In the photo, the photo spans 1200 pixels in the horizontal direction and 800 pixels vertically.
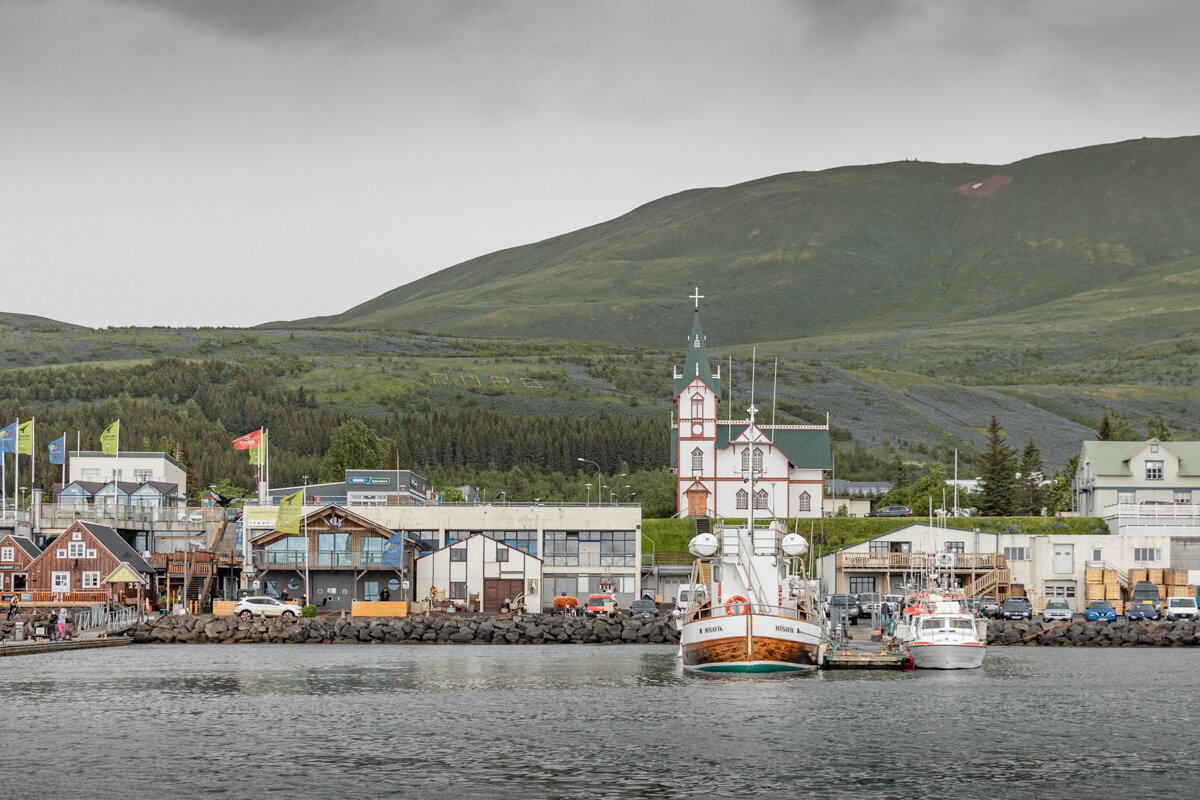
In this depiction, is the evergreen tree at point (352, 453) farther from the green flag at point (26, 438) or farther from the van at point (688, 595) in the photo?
the van at point (688, 595)

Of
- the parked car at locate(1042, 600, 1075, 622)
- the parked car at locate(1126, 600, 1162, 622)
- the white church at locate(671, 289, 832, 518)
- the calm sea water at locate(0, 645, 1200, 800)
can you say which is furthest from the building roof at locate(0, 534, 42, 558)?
the parked car at locate(1126, 600, 1162, 622)

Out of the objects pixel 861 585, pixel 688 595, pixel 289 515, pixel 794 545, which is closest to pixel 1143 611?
pixel 861 585

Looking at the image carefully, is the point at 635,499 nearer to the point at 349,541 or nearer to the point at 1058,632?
the point at 349,541

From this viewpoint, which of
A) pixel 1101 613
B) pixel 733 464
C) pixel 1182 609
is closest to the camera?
pixel 1182 609

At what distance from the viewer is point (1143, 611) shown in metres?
106

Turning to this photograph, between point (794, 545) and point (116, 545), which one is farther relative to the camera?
point (116, 545)

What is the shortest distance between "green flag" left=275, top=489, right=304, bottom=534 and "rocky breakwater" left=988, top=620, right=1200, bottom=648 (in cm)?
4419

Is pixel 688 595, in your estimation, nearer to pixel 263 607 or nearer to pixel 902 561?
pixel 263 607

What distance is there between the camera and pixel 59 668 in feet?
239

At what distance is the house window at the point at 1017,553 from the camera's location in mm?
123500

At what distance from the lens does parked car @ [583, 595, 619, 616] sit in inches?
4289

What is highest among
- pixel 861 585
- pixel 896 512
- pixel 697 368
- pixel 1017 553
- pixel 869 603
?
pixel 697 368

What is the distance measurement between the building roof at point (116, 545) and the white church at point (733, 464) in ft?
177

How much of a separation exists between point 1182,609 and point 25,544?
7726 cm
